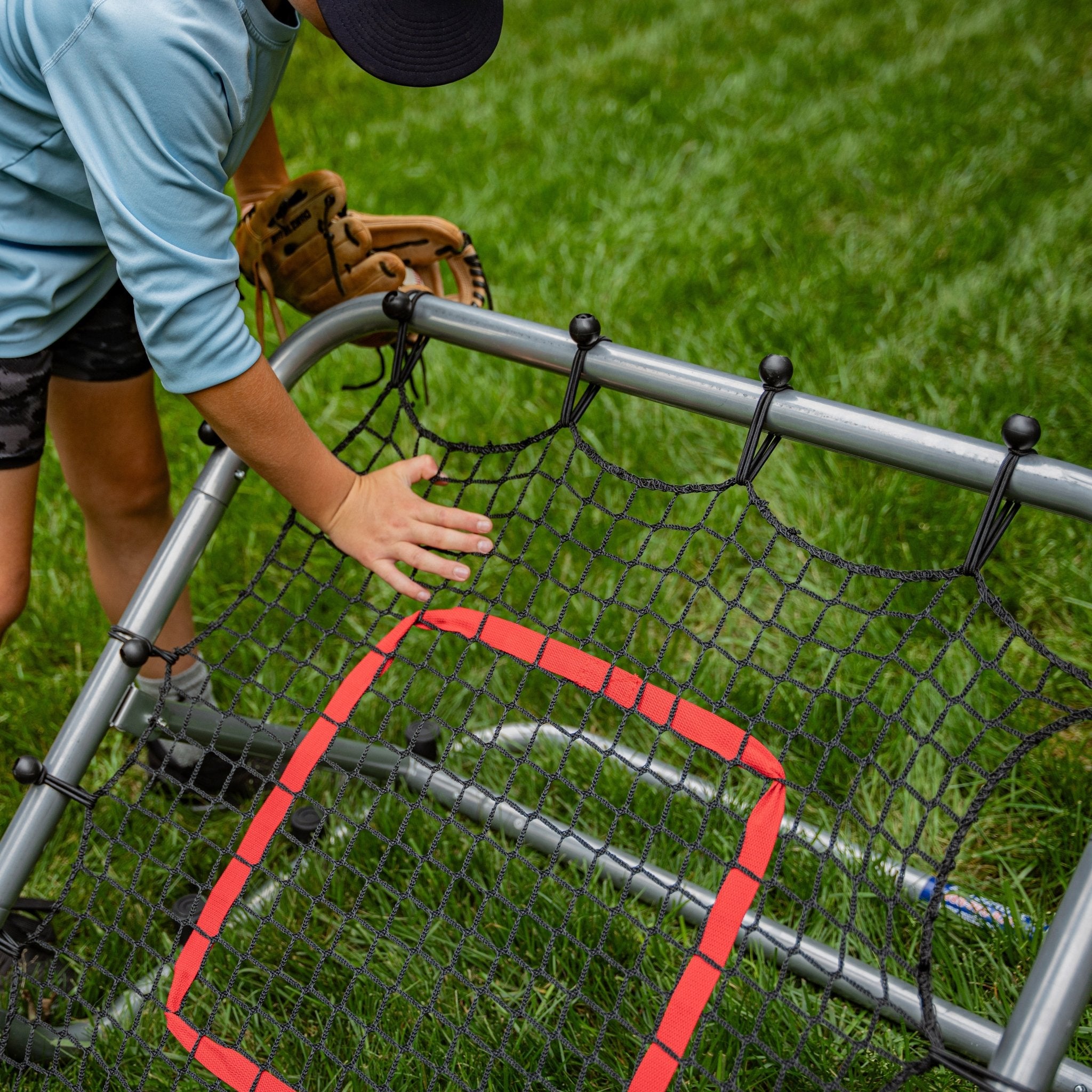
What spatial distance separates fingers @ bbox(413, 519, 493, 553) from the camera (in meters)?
1.00

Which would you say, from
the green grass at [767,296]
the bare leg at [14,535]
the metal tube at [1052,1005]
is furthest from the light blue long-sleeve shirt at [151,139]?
the metal tube at [1052,1005]

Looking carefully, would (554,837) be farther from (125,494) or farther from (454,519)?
(125,494)

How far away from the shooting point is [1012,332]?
211cm

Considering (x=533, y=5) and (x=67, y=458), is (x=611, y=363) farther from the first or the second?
(x=533, y=5)

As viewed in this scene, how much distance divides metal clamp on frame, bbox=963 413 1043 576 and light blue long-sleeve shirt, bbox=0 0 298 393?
2.05 feet

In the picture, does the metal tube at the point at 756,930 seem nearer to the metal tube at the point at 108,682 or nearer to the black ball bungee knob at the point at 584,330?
the metal tube at the point at 108,682

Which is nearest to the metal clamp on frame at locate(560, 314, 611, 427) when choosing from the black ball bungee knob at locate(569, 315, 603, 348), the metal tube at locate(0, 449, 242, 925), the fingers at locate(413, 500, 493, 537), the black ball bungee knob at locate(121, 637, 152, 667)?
the black ball bungee knob at locate(569, 315, 603, 348)

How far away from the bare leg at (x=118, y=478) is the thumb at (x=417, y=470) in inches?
15.7

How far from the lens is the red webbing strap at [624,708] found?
0.88m

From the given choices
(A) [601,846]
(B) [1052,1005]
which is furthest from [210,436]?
(B) [1052,1005]

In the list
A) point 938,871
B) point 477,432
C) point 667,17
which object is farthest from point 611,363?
point 667,17

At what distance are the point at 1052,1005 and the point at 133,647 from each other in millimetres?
793

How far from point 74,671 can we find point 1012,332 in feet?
6.11

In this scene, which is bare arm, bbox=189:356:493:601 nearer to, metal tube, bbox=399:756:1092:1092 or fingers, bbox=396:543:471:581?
fingers, bbox=396:543:471:581
